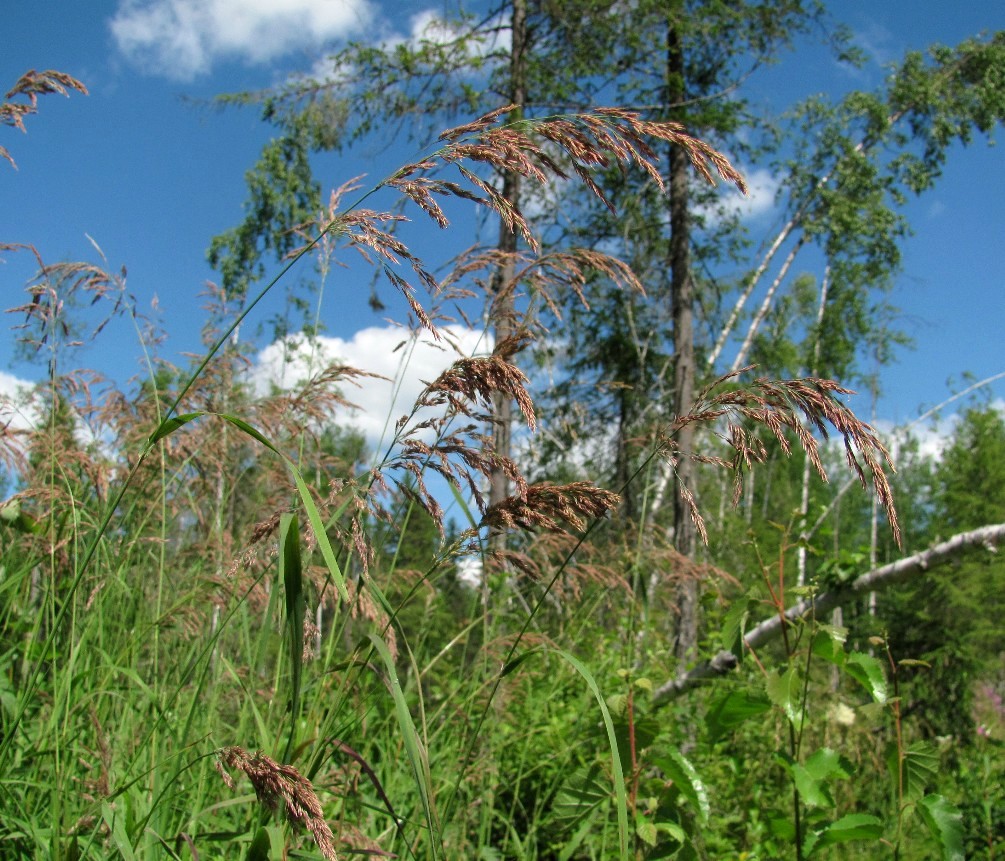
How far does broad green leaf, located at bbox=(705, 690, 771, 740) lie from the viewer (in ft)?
6.00

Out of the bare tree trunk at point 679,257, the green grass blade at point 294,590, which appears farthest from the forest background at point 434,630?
the bare tree trunk at point 679,257

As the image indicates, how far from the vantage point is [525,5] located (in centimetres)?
799

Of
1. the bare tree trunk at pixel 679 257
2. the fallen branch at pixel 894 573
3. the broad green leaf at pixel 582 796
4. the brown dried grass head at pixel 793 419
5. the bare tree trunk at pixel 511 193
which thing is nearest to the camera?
the brown dried grass head at pixel 793 419

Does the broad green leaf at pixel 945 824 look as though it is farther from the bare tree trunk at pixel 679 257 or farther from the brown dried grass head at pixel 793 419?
the bare tree trunk at pixel 679 257

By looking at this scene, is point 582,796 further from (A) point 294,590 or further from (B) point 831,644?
(A) point 294,590

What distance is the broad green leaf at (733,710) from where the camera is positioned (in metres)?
1.83

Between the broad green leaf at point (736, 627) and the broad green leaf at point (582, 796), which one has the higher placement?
the broad green leaf at point (736, 627)

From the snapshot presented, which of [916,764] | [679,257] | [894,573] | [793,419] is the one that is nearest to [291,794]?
[793,419]

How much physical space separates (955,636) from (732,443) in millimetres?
9755

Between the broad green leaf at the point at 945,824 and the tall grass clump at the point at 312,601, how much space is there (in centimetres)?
48

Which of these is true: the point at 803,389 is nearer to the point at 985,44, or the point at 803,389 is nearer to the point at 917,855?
the point at 917,855

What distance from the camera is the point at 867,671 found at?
179 cm

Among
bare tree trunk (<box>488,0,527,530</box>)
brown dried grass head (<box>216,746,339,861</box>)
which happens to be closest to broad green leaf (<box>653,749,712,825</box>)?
brown dried grass head (<box>216,746,339,861</box>)

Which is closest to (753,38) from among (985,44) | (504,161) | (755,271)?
(755,271)
